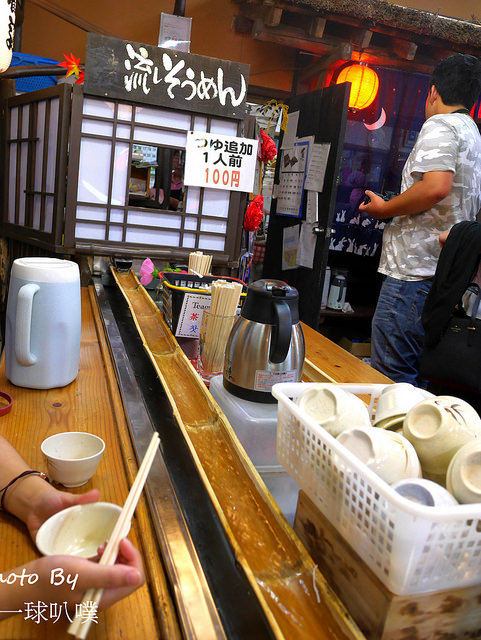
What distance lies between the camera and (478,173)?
266cm

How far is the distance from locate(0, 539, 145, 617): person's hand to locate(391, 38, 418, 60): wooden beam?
524cm

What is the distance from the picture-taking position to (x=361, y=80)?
4.73 metres

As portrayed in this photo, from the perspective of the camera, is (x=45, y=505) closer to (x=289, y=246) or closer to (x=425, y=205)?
(x=425, y=205)

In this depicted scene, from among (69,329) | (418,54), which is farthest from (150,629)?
(418,54)

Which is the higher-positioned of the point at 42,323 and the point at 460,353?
the point at 42,323

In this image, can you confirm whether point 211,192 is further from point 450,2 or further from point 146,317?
point 450,2

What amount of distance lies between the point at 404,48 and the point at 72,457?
5093mm

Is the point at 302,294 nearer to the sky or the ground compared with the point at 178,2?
nearer to the ground

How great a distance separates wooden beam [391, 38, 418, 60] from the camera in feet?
15.2

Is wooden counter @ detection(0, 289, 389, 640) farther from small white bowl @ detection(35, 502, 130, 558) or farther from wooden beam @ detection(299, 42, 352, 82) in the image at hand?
wooden beam @ detection(299, 42, 352, 82)

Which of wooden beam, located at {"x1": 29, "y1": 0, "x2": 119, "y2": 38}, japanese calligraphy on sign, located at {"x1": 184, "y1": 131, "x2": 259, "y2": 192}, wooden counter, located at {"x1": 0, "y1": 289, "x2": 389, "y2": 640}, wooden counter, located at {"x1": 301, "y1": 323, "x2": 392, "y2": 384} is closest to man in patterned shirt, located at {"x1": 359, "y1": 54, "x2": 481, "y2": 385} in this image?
japanese calligraphy on sign, located at {"x1": 184, "y1": 131, "x2": 259, "y2": 192}

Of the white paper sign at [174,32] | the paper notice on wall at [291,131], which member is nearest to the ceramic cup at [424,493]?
the white paper sign at [174,32]

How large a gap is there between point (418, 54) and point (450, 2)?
1151 mm

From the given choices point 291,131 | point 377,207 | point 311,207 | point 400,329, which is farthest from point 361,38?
point 400,329
